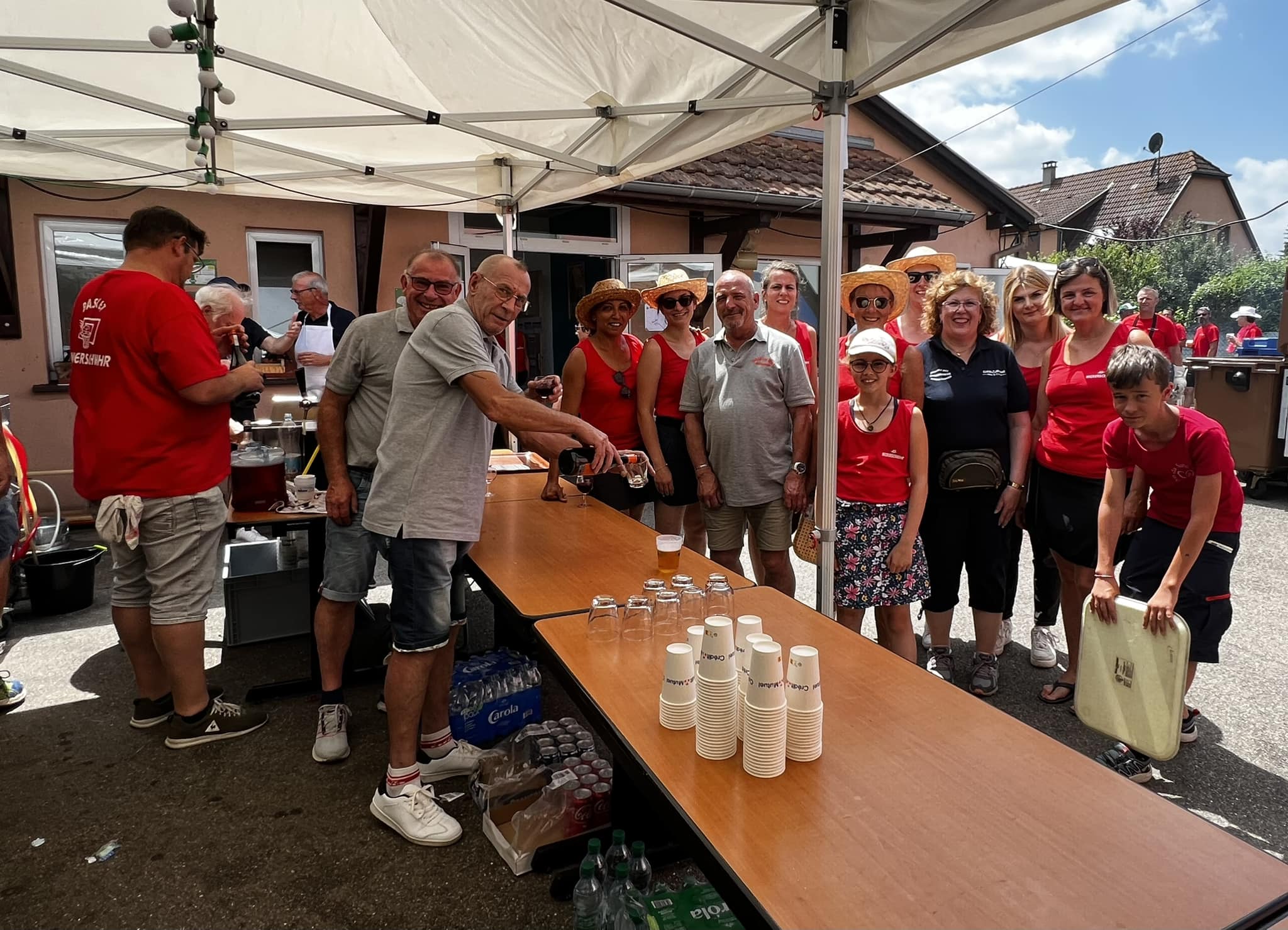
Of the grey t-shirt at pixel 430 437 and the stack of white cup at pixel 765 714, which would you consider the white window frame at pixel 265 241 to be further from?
the stack of white cup at pixel 765 714

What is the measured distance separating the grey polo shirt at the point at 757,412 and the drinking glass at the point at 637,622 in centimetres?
157

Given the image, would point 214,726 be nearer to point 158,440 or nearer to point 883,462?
point 158,440

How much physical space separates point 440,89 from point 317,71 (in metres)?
0.65

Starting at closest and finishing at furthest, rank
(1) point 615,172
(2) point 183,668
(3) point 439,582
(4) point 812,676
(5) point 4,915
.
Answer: (4) point 812,676 → (5) point 4,915 → (3) point 439,582 → (2) point 183,668 → (1) point 615,172

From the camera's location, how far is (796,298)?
3.94 m

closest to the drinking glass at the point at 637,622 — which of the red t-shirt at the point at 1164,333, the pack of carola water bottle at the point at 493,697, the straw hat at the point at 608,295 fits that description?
the pack of carola water bottle at the point at 493,697

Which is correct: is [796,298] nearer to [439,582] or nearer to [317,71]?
[439,582]

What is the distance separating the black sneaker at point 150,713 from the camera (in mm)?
3193

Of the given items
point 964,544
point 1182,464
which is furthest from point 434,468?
point 1182,464

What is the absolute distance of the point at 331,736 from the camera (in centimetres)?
297

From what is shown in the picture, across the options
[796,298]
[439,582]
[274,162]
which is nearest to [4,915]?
[439,582]

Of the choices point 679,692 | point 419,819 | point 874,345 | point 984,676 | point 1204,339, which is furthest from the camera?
point 1204,339

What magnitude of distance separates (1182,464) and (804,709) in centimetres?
195

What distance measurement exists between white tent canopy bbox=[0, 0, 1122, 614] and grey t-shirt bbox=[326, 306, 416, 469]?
143 centimetres
